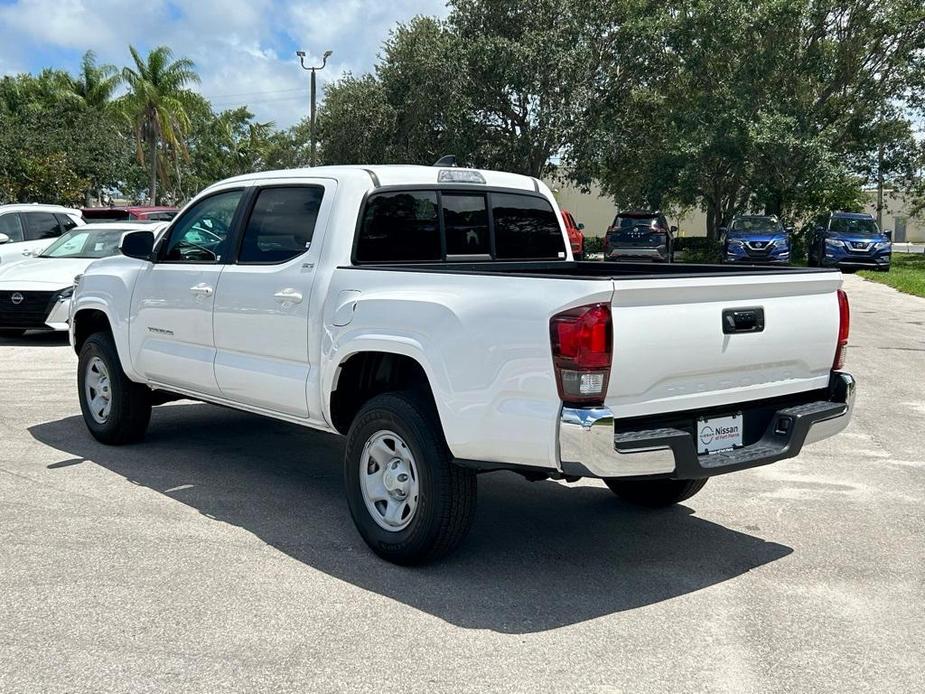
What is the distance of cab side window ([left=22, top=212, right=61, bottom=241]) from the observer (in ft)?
54.0

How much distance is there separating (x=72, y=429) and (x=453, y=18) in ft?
108

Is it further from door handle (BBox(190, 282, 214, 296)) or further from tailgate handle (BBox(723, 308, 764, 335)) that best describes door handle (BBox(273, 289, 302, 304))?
tailgate handle (BBox(723, 308, 764, 335))

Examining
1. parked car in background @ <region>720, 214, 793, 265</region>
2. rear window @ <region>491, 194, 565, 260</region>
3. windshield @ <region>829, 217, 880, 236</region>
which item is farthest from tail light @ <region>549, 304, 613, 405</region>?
windshield @ <region>829, 217, 880, 236</region>

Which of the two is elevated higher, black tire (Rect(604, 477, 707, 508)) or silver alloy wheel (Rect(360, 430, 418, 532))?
silver alloy wheel (Rect(360, 430, 418, 532))

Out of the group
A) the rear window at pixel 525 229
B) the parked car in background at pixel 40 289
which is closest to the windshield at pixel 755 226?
the parked car in background at pixel 40 289

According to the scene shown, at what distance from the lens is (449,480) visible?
457 cm

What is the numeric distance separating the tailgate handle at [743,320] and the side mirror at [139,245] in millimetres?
3967

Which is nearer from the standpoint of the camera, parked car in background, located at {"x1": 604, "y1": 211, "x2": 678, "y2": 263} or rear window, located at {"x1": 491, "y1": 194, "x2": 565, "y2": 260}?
rear window, located at {"x1": 491, "y1": 194, "x2": 565, "y2": 260}

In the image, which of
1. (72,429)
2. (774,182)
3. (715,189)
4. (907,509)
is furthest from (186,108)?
(907,509)

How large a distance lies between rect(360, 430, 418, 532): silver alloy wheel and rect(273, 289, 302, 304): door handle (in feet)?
3.02

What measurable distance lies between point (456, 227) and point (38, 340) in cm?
968

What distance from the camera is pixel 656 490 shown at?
5.85 metres

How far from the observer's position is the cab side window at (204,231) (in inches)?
242

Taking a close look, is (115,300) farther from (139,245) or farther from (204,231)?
(204,231)
